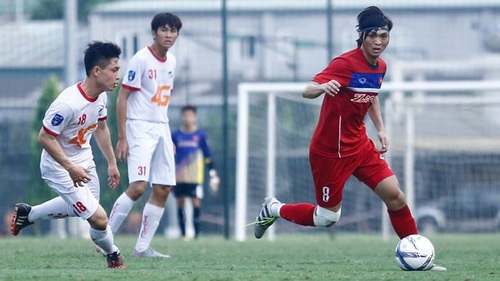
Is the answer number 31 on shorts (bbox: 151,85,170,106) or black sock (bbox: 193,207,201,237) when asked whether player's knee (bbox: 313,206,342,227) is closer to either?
number 31 on shorts (bbox: 151,85,170,106)

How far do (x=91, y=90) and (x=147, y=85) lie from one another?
1998mm

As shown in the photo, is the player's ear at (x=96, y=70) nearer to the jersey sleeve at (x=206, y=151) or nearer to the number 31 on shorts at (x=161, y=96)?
the number 31 on shorts at (x=161, y=96)

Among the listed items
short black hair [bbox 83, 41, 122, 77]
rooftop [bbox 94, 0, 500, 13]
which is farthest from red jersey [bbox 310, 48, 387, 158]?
rooftop [bbox 94, 0, 500, 13]

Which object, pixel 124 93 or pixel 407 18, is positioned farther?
pixel 407 18

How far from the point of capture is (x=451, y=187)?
64.8ft

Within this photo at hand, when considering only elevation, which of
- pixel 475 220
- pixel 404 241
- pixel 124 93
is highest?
pixel 124 93

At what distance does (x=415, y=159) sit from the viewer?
19.9m

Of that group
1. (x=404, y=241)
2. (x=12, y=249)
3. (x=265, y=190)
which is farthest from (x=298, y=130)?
(x=404, y=241)

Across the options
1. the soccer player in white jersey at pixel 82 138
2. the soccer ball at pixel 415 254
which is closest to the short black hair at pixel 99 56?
the soccer player in white jersey at pixel 82 138

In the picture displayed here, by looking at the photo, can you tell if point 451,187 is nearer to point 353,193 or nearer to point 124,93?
point 353,193

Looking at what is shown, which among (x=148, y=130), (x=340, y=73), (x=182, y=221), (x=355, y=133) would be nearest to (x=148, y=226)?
(x=148, y=130)

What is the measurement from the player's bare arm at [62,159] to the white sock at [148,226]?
6.63 ft

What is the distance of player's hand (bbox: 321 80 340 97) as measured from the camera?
8.59 meters

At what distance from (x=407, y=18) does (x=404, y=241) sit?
10.6 meters
